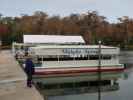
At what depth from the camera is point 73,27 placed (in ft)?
218

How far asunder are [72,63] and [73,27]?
4071cm

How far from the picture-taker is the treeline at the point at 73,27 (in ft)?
209

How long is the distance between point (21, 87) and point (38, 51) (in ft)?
36.9

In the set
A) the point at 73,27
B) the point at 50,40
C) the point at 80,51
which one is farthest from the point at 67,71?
the point at 73,27

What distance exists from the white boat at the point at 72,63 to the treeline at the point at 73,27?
36862 mm

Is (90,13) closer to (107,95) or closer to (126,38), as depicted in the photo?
(126,38)

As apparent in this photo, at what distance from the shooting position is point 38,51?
25172 mm

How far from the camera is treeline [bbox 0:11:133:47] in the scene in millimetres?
63844

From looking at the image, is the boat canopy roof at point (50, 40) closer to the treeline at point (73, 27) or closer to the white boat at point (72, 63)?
the white boat at point (72, 63)

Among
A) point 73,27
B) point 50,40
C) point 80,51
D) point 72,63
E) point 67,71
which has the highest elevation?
point 73,27

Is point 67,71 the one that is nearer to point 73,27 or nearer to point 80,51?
point 80,51

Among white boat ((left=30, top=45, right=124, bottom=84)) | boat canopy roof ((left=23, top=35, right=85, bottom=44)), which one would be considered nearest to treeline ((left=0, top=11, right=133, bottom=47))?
boat canopy roof ((left=23, top=35, right=85, bottom=44))

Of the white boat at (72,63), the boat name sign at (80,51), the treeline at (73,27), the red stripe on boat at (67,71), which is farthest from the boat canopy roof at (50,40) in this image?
the treeline at (73,27)

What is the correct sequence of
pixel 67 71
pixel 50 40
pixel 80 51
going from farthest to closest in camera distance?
1. pixel 50 40
2. pixel 80 51
3. pixel 67 71
